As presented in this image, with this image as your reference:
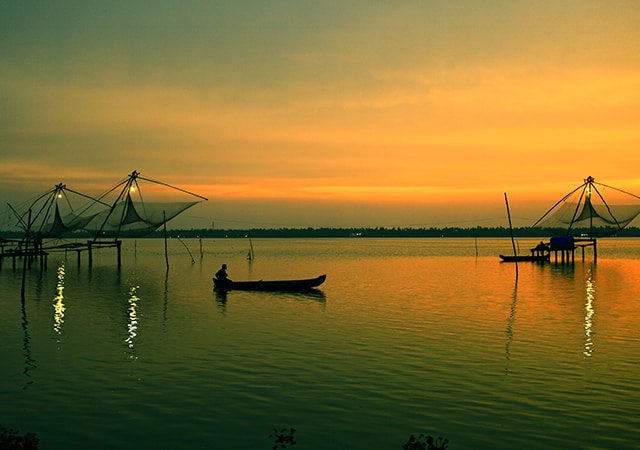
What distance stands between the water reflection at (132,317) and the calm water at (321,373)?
10cm

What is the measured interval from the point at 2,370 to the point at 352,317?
10868 millimetres

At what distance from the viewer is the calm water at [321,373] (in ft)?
28.3

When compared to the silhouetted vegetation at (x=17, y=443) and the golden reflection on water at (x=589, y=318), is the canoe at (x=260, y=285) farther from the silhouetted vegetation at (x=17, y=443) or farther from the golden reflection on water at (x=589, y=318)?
the silhouetted vegetation at (x=17, y=443)

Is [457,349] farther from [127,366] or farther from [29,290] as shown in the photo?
[29,290]

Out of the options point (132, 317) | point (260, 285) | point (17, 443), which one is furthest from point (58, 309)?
point (17, 443)

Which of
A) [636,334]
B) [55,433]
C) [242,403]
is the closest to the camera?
[55,433]

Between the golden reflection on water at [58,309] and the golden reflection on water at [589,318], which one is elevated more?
the golden reflection on water at [58,309]

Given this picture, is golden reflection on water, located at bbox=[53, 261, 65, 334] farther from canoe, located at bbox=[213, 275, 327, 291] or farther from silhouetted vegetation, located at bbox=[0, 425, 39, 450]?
silhouetted vegetation, located at bbox=[0, 425, 39, 450]

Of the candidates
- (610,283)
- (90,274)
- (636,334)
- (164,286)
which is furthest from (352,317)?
(90,274)

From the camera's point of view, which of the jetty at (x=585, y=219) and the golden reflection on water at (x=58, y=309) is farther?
the jetty at (x=585, y=219)

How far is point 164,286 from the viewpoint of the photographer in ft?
108

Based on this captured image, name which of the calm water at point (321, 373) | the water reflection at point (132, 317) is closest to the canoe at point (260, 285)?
the calm water at point (321, 373)

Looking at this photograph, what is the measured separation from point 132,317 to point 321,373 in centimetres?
Answer: 1030

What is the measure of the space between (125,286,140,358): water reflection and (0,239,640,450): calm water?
10cm
